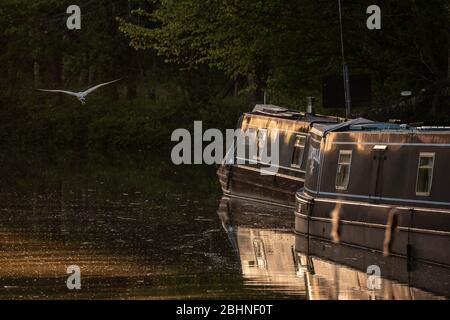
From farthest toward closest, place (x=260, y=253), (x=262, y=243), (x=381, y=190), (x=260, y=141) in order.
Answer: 1. (x=260, y=141)
2. (x=262, y=243)
3. (x=260, y=253)
4. (x=381, y=190)

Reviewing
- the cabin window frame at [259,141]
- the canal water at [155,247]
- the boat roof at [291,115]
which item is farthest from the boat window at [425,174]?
the cabin window frame at [259,141]

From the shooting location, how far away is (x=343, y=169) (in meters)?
27.8

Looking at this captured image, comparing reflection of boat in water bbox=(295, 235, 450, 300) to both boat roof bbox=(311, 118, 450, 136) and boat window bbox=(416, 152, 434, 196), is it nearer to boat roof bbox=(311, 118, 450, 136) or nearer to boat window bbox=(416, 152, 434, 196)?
boat window bbox=(416, 152, 434, 196)

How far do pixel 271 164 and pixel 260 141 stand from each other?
60.3 inches

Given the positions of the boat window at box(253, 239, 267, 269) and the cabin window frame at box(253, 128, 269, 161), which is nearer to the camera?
the boat window at box(253, 239, 267, 269)

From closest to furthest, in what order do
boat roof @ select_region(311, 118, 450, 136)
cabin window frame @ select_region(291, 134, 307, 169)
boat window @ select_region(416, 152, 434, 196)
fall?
boat window @ select_region(416, 152, 434, 196) → boat roof @ select_region(311, 118, 450, 136) → cabin window frame @ select_region(291, 134, 307, 169)

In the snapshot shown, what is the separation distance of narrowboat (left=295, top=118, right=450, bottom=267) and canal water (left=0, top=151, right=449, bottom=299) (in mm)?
707

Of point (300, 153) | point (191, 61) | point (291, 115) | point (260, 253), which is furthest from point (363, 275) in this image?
point (191, 61)

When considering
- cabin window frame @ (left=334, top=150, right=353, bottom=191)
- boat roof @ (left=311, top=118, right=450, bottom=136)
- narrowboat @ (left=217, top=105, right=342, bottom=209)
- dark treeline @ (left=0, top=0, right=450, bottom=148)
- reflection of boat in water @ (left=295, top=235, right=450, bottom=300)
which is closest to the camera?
reflection of boat in water @ (left=295, top=235, right=450, bottom=300)

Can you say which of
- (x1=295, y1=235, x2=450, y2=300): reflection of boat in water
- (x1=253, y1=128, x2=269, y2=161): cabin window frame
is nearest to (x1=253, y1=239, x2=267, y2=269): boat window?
(x1=295, y1=235, x2=450, y2=300): reflection of boat in water

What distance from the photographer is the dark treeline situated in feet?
146

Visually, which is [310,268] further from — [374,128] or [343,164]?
[374,128]
